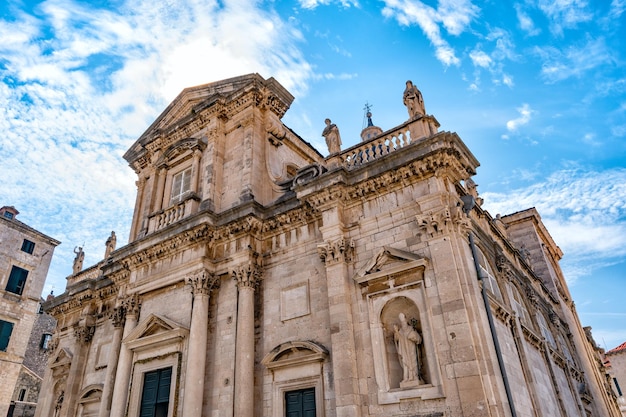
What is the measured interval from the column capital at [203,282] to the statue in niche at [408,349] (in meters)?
5.32

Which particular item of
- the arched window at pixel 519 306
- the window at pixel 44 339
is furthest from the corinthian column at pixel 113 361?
the window at pixel 44 339

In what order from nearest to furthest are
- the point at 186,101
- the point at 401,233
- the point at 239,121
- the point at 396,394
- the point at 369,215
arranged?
the point at 396,394, the point at 401,233, the point at 369,215, the point at 239,121, the point at 186,101

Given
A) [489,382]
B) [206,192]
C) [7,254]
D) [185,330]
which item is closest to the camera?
[489,382]

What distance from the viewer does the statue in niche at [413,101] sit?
11.0m

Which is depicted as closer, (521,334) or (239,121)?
(521,334)

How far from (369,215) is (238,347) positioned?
442cm

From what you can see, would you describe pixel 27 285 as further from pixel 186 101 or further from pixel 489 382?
pixel 489 382

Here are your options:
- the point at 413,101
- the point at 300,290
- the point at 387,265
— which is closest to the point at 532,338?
the point at 387,265

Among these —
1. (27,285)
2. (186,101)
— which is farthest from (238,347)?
(27,285)

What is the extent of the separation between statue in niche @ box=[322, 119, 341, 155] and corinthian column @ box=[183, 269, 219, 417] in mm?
4736

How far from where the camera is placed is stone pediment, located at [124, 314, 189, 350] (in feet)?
38.3

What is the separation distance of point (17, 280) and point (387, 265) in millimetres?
26831

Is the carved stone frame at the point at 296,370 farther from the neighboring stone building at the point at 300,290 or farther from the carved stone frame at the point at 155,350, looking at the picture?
the carved stone frame at the point at 155,350

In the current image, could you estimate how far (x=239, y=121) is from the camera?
14.8 m
